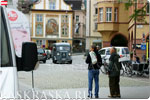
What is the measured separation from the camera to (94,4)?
42781mm

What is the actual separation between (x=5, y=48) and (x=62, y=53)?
1098 inches

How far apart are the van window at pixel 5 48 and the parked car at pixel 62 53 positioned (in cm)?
2759

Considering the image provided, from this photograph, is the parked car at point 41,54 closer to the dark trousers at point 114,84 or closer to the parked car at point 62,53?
the parked car at point 62,53

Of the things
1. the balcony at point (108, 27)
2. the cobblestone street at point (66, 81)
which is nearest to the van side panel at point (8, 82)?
the cobblestone street at point (66, 81)

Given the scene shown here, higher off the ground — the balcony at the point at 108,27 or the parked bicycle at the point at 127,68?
the balcony at the point at 108,27

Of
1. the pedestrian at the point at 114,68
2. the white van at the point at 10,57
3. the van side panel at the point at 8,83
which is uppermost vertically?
the white van at the point at 10,57

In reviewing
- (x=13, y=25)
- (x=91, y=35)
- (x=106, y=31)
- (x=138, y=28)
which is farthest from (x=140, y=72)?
(x=91, y=35)

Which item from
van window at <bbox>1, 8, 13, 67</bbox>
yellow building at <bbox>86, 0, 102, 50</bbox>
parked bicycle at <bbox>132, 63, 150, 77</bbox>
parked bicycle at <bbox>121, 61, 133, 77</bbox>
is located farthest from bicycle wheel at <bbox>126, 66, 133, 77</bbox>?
yellow building at <bbox>86, 0, 102, 50</bbox>

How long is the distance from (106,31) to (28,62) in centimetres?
3249

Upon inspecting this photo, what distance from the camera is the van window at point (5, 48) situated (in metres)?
3.82

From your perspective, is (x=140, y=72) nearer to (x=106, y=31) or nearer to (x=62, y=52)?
(x=62, y=52)

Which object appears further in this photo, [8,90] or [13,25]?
[13,25]

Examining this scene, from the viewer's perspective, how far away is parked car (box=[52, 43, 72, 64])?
3171cm

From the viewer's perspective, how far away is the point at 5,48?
387 centimetres
